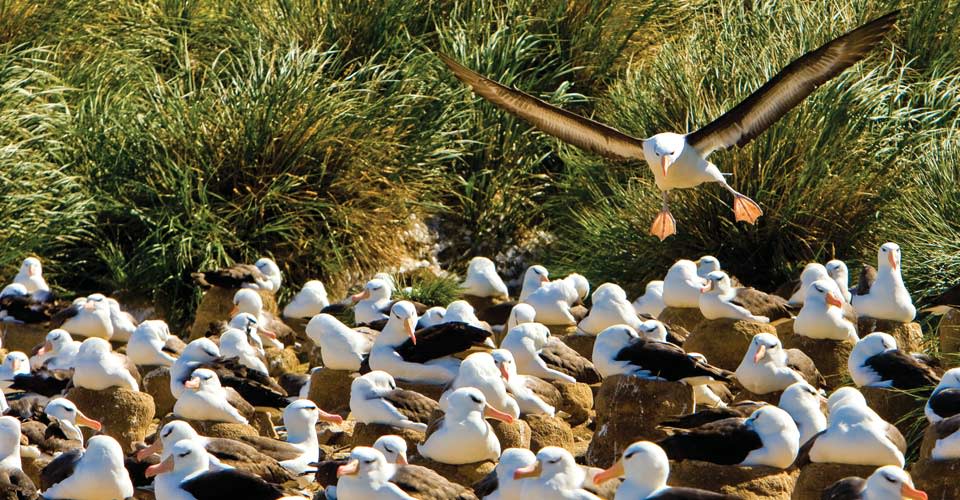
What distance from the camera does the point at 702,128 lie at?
1069cm

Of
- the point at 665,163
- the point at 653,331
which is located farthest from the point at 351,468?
the point at 665,163

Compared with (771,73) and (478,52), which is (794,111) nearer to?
(771,73)

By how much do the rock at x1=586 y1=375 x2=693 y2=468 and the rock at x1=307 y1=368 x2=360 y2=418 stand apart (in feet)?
7.61

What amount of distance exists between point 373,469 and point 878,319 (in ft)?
17.2

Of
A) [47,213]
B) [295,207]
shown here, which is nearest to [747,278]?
[295,207]

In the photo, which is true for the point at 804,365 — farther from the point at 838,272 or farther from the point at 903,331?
the point at 838,272

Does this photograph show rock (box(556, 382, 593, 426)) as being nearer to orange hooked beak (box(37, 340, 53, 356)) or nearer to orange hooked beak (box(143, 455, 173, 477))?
orange hooked beak (box(143, 455, 173, 477))

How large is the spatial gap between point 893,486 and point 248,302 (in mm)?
7306

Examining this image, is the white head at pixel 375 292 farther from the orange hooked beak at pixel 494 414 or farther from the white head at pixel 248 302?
the orange hooked beak at pixel 494 414

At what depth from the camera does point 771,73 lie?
15.2 metres

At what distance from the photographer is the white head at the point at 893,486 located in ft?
21.9

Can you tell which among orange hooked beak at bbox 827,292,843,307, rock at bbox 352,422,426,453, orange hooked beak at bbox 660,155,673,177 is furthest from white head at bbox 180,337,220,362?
orange hooked beak at bbox 827,292,843,307

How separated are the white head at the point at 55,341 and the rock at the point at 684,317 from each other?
14.7 feet

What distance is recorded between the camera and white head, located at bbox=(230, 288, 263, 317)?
13070 mm
